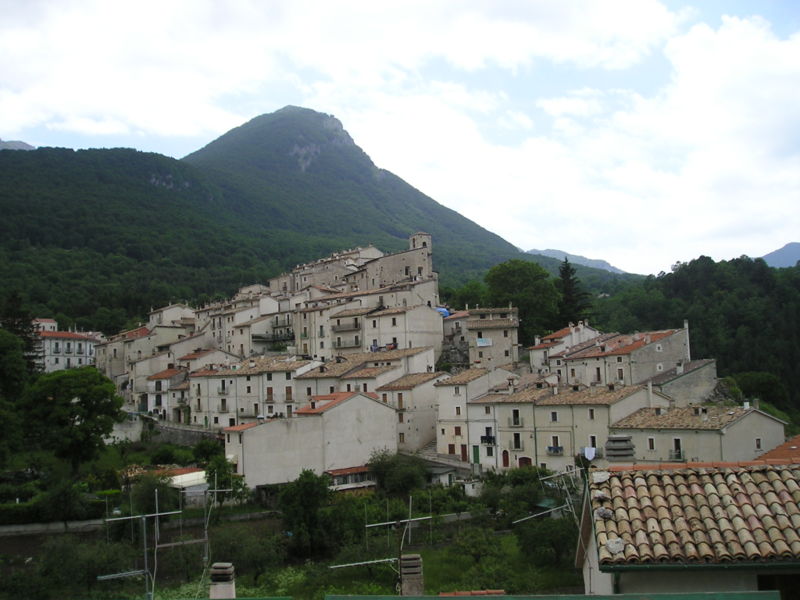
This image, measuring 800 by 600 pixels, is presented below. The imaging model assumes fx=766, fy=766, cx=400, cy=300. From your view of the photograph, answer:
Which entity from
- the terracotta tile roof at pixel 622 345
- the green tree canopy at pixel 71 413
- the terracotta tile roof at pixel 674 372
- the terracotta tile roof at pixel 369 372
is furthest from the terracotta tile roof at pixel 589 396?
the green tree canopy at pixel 71 413

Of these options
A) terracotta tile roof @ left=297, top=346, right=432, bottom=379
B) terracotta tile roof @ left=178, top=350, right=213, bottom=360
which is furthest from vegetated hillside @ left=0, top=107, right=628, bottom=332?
terracotta tile roof @ left=297, top=346, right=432, bottom=379

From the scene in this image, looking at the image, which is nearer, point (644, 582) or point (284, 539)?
point (644, 582)

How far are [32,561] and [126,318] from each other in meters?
75.0

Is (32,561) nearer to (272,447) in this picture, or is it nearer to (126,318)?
(272,447)

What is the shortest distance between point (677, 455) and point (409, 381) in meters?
21.9

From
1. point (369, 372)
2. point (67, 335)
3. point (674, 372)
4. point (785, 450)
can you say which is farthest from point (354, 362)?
point (67, 335)

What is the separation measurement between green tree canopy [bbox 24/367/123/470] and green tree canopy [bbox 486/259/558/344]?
39.7 meters

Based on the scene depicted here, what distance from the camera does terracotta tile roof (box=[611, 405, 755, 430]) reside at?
130 ft

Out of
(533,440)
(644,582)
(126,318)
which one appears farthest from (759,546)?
(126,318)

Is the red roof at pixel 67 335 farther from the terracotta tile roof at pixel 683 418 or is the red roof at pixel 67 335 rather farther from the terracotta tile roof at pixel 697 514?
the terracotta tile roof at pixel 697 514

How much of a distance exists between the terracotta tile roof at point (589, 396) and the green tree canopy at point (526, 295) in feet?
85.5

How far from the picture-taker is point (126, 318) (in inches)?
4252

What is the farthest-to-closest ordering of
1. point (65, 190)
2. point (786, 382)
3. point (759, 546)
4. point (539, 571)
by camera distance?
point (65, 190) < point (786, 382) < point (539, 571) < point (759, 546)

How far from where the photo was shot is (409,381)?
186 ft
